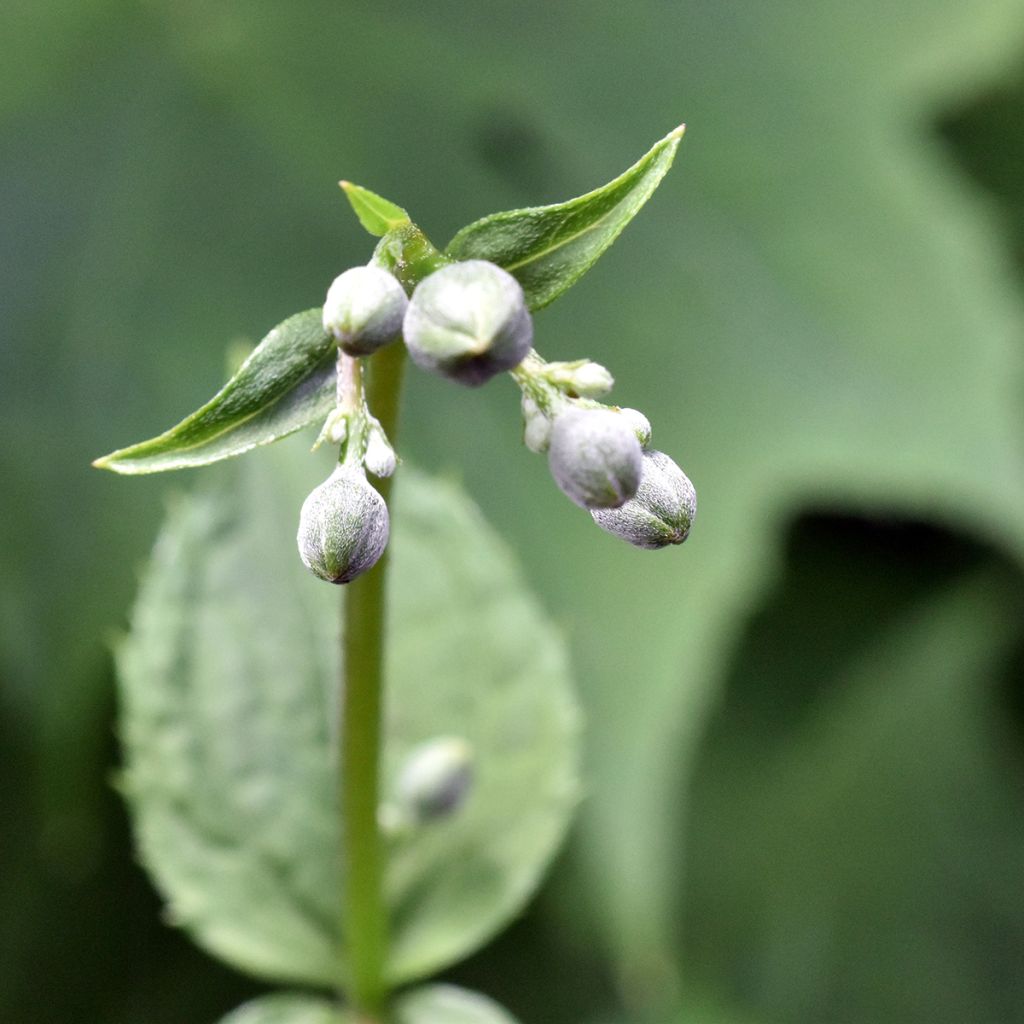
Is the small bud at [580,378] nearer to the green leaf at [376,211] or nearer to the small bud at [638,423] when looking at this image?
the small bud at [638,423]

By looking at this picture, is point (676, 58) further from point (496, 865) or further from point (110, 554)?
point (496, 865)

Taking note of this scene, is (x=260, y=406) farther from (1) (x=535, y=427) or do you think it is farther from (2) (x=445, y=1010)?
(2) (x=445, y=1010)

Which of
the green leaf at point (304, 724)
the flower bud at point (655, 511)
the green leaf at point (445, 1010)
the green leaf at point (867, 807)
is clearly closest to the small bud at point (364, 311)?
the flower bud at point (655, 511)

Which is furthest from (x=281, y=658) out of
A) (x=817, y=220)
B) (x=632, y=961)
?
(x=817, y=220)

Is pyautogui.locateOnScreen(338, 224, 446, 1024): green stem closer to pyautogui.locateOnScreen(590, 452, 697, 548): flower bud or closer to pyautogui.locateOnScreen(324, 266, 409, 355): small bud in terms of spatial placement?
pyautogui.locateOnScreen(324, 266, 409, 355): small bud

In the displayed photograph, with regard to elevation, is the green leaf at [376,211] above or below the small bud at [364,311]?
above

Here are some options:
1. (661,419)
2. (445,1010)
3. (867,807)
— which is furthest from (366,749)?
(867,807)
